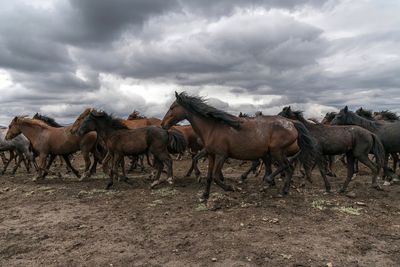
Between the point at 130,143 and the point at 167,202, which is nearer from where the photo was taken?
the point at 167,202

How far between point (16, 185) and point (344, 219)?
374 inches

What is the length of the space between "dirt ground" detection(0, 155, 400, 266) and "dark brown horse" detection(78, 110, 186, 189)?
0.99 m

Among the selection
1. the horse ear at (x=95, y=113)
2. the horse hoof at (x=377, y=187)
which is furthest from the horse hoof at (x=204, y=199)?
the horse hoof at (x=377, y=187)

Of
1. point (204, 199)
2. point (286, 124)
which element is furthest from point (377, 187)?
point (204, 199)

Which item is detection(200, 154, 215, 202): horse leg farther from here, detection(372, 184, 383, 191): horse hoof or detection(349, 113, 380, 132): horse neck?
detection(349, 113, 380, 132): horse neck

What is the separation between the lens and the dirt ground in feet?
16.9

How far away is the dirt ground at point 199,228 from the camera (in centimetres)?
514

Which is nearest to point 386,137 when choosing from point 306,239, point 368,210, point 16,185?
point 368,210

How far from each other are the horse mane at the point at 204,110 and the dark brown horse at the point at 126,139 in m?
1.83

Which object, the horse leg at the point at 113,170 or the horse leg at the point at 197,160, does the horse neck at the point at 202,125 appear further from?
the horse leg at the point at 113,170

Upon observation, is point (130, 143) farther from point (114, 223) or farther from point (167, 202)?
point (114, 223)

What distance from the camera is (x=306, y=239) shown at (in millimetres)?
5660

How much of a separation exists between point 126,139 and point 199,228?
4699mm

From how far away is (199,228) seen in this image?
20.5 feet
